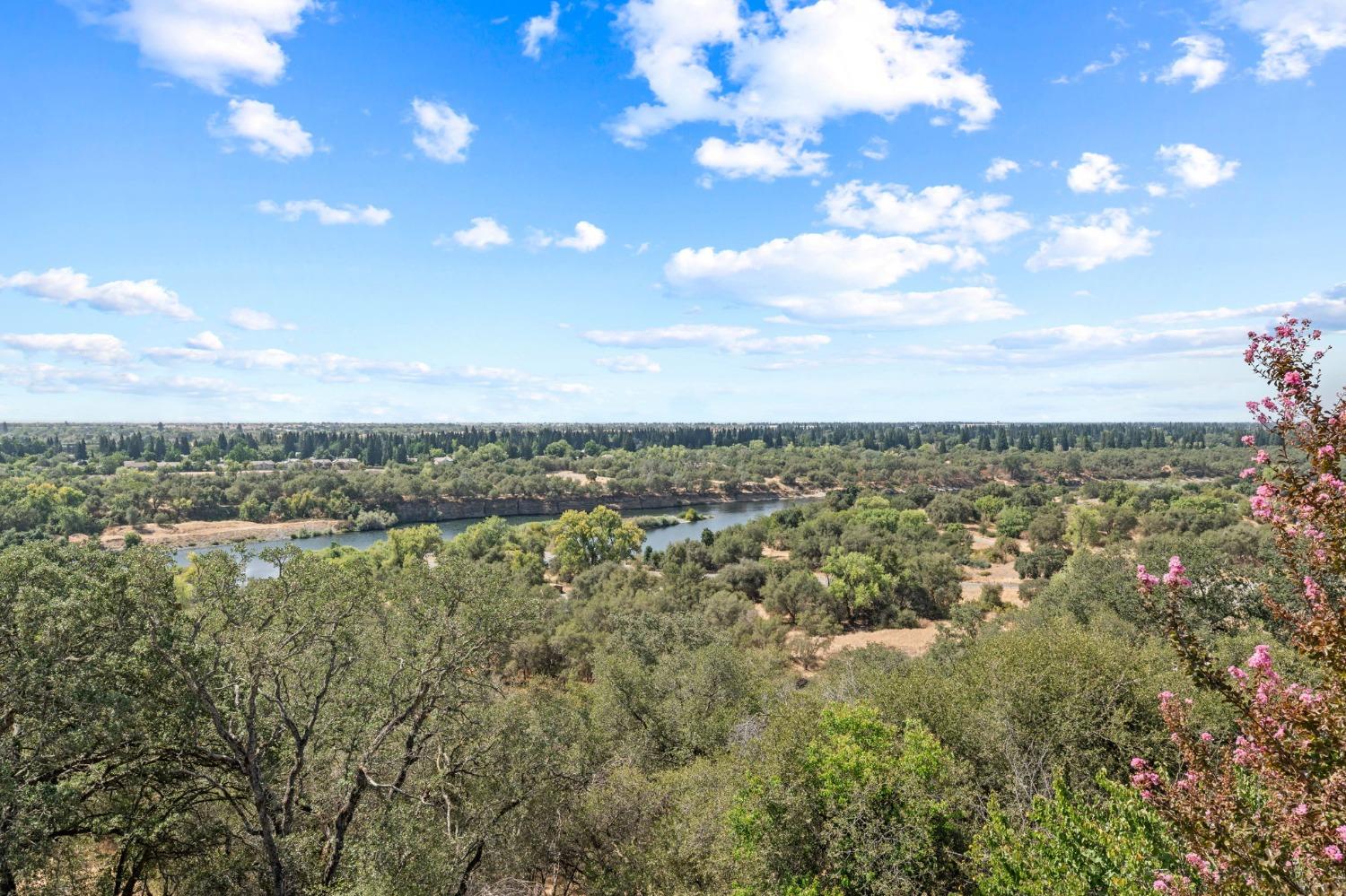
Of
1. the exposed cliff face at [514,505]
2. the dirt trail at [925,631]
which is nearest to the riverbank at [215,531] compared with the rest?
the exposed cliff face at [514,505]

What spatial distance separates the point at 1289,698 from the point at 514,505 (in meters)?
105

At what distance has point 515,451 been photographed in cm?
16538

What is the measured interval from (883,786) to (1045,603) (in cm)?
2697

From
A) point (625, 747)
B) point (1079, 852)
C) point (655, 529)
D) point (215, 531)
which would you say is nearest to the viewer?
point (1079, 852)

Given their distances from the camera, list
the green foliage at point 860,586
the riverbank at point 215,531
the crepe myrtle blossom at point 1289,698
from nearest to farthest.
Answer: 1. the crepe myrtle blossom at point 1289,698
2. the green foliage at point 860,586
3. the riverbank at point 215,531

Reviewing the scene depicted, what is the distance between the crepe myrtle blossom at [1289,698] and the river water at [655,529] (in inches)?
2358

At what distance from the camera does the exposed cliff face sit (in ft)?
331

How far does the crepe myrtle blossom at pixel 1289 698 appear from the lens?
475 cm

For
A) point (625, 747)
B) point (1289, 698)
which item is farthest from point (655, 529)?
point (1289, 698)

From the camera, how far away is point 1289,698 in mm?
5059

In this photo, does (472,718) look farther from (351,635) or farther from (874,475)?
(874,475)

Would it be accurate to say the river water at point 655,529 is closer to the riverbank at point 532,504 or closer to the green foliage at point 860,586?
the riverbank at point 532,504

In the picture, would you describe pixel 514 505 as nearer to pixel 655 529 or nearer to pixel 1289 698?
pixel 655 529

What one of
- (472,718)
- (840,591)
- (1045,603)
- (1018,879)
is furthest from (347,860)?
(840,591)
